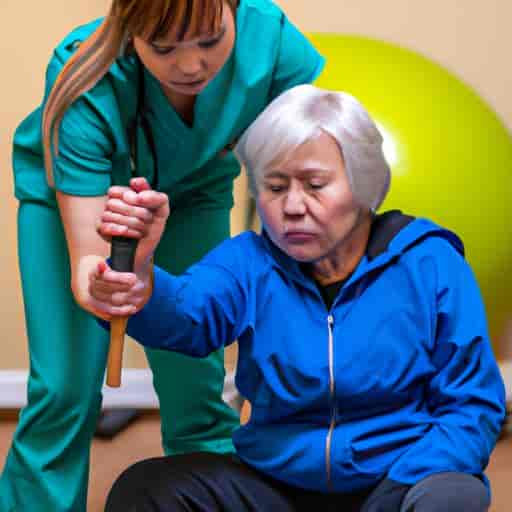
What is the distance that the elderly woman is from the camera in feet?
4.60

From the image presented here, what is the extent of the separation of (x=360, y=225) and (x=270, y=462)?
0.35m

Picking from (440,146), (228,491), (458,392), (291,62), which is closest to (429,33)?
(440,146)

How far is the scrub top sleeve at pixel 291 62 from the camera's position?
1646mm

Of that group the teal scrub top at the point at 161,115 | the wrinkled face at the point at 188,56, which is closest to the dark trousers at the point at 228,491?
the teal scrub top at the point at 161,115

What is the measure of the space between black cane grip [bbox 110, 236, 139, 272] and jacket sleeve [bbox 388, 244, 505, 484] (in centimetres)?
45

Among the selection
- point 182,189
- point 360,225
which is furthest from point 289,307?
point 182,189

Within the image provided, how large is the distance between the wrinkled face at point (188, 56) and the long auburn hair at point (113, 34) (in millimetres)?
16

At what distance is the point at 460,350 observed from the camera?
1.40m

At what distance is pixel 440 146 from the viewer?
2.13 metres

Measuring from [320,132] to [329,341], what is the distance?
0.28m

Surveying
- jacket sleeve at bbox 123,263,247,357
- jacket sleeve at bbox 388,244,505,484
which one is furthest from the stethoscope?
jacket sleeve at bbox 388,244,505,484

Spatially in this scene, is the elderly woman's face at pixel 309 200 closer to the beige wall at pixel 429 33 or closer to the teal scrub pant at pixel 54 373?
the teal scrub pant at pixel 54 373

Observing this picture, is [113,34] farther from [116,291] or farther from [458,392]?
[458,392]

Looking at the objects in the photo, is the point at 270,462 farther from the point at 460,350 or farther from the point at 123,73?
the point at 123,73
